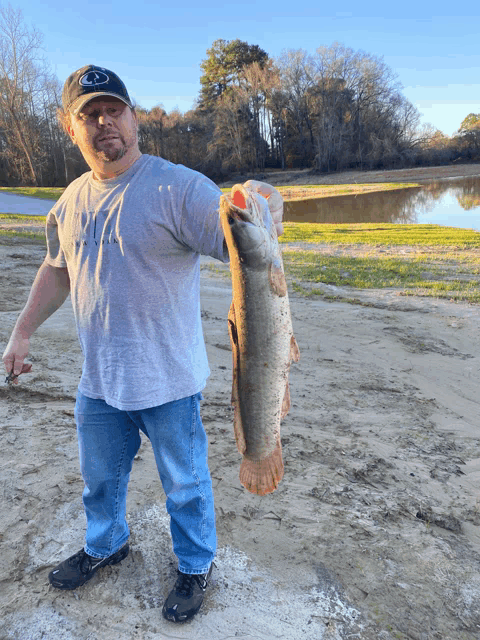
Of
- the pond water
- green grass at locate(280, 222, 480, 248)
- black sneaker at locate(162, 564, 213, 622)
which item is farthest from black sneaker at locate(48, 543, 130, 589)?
the pond water

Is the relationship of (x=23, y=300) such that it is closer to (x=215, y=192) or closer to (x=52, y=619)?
(x=52, y=619)

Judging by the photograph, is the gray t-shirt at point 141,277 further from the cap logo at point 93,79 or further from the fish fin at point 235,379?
the cap logo at point 93,79

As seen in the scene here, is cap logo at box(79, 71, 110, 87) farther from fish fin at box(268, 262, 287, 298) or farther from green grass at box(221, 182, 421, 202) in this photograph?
green grass at box(221, 182, 421, 202)

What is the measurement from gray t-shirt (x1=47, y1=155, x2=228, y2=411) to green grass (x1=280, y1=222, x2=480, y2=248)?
12912 millimetres

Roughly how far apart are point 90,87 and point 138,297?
104 centimetres

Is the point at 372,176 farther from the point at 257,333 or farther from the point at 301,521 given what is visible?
the point at 257,333

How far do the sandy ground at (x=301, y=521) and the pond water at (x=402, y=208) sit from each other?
1801 cm

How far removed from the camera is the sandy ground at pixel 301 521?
250cm

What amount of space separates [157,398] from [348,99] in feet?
209

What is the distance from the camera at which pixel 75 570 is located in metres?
2.67

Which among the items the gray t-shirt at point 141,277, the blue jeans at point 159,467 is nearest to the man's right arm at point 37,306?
the gray t-shirt at point 141,277

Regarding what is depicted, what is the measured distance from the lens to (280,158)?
199ft

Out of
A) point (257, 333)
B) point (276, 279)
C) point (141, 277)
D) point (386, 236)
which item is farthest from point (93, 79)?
point (386, 236)

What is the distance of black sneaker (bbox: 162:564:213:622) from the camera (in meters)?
2.46
